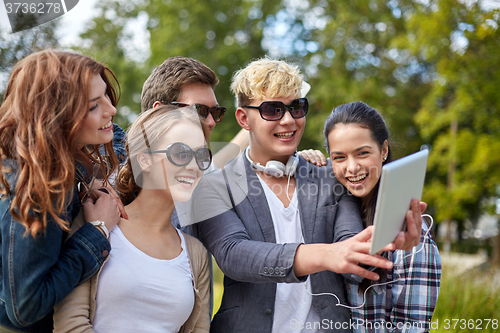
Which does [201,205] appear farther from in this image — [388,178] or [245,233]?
[388,178]

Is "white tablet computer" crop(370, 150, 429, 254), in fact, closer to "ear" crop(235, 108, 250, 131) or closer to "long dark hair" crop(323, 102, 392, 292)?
"long dark hair" crop(323, 102, 392, 292)

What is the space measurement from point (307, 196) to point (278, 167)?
0.26 m

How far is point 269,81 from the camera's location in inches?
105

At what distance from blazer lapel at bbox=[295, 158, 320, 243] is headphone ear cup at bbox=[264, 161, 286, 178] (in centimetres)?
11

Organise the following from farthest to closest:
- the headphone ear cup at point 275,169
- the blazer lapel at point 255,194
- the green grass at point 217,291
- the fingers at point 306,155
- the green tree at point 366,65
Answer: the green tree at point 366,65 → the green grass at point 217,291 → the fingers at point 306,155 → the headphone ear cup at point 275,169 → the blazer lapel at point 255,194

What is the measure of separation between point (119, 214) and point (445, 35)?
8866 millimetres

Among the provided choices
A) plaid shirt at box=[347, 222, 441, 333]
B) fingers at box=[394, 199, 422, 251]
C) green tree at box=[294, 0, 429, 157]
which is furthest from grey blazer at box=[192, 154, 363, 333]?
green tree at box=[294, 0, 429, 157]

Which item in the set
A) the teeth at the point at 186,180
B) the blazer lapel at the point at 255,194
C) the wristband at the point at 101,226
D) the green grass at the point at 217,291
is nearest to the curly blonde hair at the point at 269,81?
the blazer lapel at the point at 255,194

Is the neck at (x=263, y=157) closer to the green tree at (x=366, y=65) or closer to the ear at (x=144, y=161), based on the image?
the ear at (x=144, y=161)

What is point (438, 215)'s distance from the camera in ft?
37.3

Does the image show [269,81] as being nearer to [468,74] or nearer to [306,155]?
[306,155]

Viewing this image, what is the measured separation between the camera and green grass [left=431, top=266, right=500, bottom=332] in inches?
187

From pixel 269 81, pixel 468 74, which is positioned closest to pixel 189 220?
pixel 269 81

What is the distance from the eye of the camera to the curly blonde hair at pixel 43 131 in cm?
172
